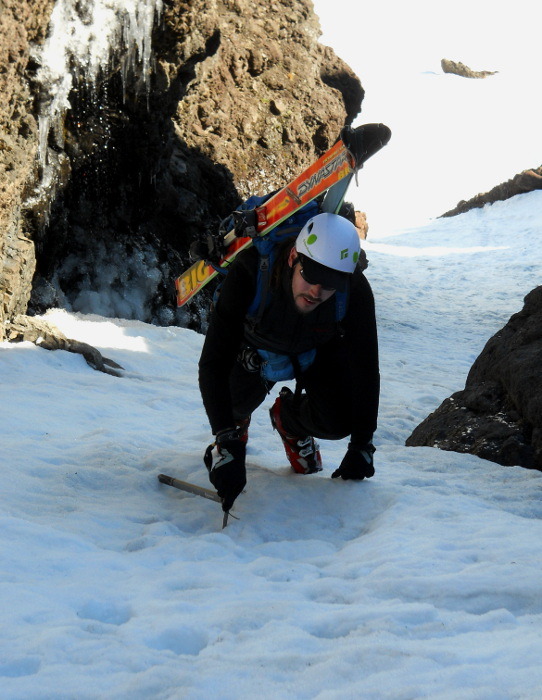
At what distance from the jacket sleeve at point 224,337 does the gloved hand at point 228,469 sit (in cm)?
8

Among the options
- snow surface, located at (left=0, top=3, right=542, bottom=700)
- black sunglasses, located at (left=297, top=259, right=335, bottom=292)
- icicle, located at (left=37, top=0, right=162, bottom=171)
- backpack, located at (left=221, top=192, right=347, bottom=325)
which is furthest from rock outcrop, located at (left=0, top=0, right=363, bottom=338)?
black sunglasses, located at (left=297, top=259, right=335, bottom=292)

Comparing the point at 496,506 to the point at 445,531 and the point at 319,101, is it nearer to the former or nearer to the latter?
the point at 445,531

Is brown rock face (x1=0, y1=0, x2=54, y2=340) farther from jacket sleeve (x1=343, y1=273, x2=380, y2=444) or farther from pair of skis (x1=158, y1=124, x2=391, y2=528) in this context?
jacket sleeve (x1=343, y1=273, x2=380, y2=444)

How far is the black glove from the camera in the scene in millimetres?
4484

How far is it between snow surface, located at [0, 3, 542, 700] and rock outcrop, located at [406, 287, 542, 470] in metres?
0.31

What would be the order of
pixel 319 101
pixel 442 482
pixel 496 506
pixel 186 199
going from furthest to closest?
pixel 319 101, pixel 186 199, pixel 442 482, pixel 496 506

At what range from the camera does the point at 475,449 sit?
6055 mm

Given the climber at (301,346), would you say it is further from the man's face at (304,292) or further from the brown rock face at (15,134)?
the brown rock face at (15,134)

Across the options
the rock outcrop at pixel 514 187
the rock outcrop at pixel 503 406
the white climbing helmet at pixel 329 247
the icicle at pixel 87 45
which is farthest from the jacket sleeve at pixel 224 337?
the rock outcrop at pixel 514 187

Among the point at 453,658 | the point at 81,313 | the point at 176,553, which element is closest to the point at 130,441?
the point at 176,553

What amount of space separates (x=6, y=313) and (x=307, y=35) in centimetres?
1456

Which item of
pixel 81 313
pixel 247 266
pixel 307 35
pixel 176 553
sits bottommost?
pixel 81 313

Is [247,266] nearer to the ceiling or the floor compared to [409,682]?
nearer to the ceiling

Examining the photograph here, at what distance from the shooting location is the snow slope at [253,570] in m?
2.24
